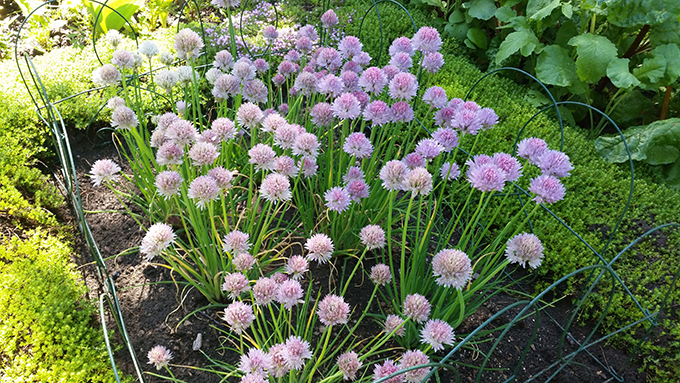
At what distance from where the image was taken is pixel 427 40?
7.01 ft

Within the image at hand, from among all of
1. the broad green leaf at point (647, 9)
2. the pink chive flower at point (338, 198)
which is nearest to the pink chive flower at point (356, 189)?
the pink chive flower at point (338, 198)

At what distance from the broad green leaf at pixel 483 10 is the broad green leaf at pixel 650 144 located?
1.64 meters

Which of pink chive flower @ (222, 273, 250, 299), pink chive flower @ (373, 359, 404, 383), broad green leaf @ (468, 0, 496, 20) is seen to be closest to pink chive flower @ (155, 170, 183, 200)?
pink chive flower @ (222, 273, 250, 299)

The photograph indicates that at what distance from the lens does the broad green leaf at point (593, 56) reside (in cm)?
340

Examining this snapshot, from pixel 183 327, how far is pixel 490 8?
12.7 ft

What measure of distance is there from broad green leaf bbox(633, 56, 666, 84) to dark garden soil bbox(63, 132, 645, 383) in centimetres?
186

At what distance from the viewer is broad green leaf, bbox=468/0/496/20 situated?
4330 millimetres

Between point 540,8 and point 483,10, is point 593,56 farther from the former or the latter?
point 483,10

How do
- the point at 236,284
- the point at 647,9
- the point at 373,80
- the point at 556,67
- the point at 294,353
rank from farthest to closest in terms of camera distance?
the point at 556,67 < the point at 647,9 < the point at 373,80 < the point at 236,284 < the point at 294,353

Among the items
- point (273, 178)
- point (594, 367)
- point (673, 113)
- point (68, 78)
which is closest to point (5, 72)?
point (68, 78)

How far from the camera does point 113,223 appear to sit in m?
2.76

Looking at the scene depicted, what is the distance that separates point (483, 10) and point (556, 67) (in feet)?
3.49

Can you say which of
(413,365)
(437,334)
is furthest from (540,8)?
(413,365)

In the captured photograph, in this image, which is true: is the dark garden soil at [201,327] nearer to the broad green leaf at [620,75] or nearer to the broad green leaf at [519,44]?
the broad green leaf at [620,75]
